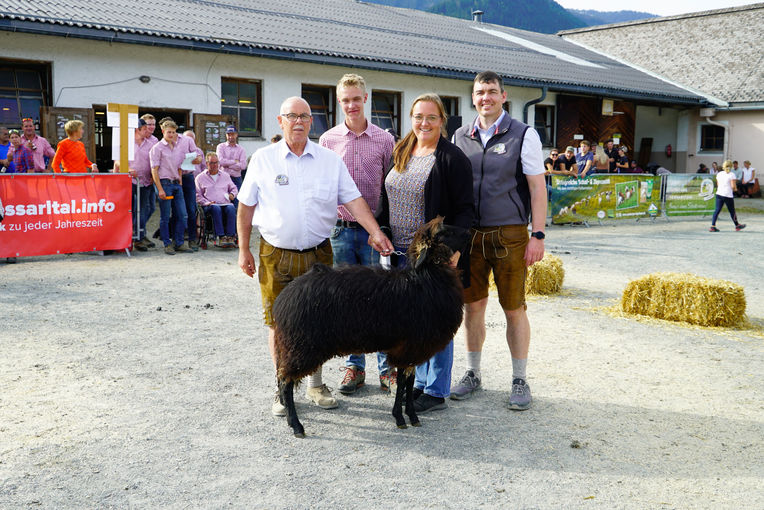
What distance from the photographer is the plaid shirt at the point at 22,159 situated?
11922 millimetres

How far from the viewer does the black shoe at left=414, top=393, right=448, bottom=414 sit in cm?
479

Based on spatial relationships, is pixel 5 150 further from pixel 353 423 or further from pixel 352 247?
pixel 353 423

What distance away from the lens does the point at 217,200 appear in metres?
12.5

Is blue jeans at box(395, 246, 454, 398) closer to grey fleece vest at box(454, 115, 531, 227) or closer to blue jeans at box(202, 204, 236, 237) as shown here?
grey fleece vest at box(454, 115, 531, 227)

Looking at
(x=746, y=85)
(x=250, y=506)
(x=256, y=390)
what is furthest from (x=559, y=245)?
(x=746, y=85)

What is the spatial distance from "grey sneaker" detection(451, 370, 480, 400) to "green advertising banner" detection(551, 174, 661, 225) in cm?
1279

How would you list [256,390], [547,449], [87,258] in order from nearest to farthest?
1. [547,449]
2. [256,390]
3. [87,258]

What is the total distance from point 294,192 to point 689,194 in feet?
62.9

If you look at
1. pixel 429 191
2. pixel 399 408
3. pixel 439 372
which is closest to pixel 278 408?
pixel 399 408

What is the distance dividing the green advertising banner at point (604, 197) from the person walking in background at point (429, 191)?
13.1 meters

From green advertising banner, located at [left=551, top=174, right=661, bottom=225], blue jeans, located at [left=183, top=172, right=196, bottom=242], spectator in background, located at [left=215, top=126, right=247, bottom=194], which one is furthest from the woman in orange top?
green advertising banner, located at [left=551, top=174, right=661, bottom=225]

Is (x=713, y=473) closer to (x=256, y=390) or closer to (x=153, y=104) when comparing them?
(x=256, y=390)

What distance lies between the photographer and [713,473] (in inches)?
150

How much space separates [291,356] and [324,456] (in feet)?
2.15
